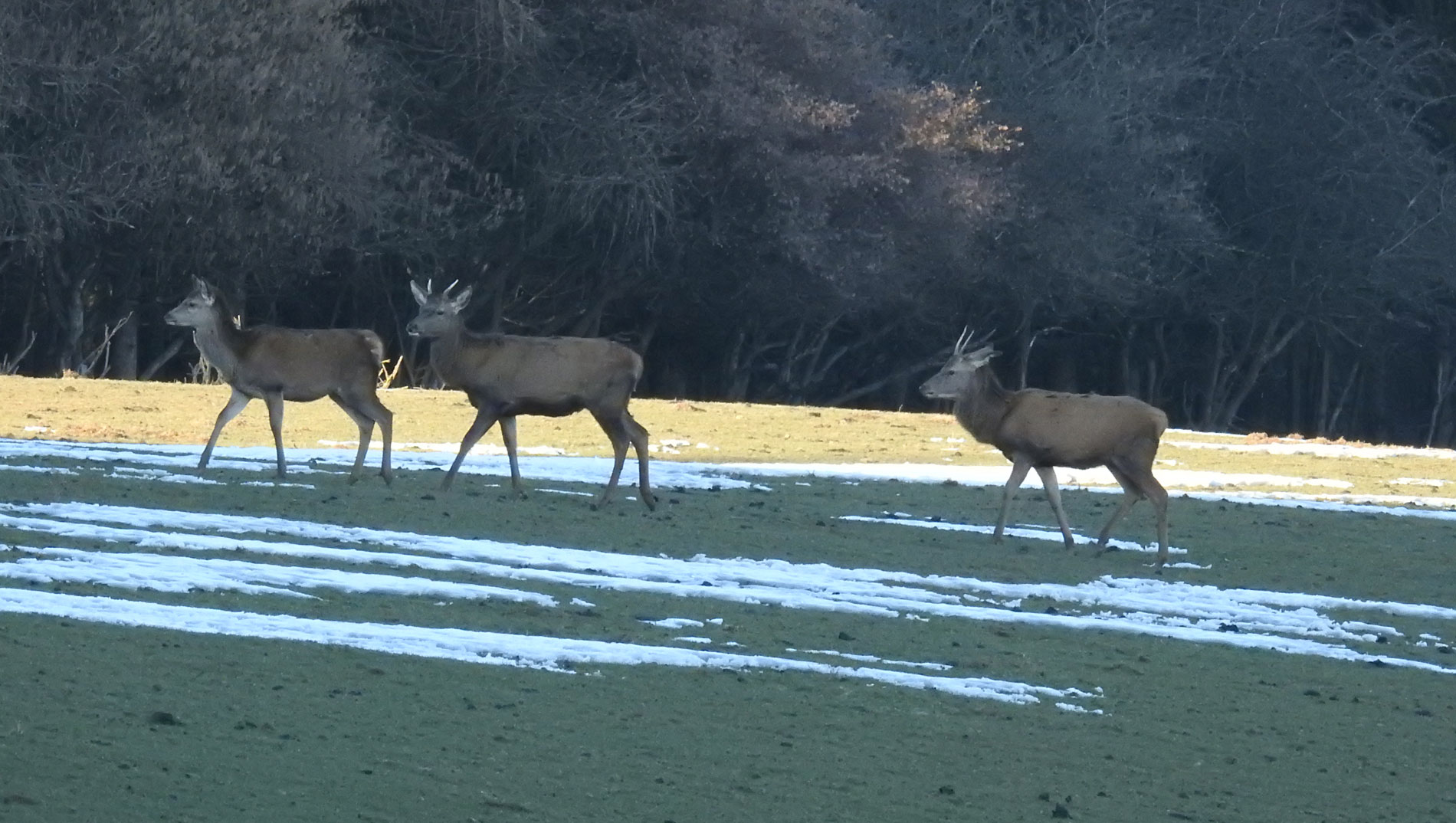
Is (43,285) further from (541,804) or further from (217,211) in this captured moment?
(541,804)

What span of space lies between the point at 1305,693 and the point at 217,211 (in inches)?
899

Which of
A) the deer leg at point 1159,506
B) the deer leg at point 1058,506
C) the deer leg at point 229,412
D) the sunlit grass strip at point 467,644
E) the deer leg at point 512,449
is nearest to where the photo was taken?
the sunlit grass strip at point 467,644

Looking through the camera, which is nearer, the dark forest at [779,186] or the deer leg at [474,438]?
the deer leg at [474,438]

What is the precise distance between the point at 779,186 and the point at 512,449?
21394 millimetres

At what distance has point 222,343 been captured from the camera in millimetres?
17062

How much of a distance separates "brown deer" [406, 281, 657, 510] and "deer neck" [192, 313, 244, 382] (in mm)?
1282

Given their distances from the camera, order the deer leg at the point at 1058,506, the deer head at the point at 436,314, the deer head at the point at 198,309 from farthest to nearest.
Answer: the deer head at the point at 198,309 → the deer head at the point at 436,314 → the deer leg at the point at 1058,506

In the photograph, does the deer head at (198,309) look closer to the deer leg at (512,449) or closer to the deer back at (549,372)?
the deer back at (549,372)

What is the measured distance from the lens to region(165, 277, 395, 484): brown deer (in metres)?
16.7

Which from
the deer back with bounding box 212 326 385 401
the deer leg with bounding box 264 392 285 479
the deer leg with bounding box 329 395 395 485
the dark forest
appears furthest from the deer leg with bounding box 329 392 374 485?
the dark forest

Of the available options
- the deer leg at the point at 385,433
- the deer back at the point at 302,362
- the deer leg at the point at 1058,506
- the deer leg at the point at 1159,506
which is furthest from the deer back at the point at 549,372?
the deer leg at the point at 1159,506

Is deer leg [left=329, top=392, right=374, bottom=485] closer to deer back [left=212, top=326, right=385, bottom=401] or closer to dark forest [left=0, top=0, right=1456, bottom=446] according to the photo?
deer back [left=212, top=326, right=385, bottom=401]

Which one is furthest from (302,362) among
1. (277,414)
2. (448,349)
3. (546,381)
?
(546,381)

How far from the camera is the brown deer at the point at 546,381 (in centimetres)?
1658
